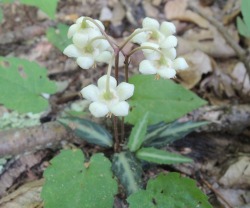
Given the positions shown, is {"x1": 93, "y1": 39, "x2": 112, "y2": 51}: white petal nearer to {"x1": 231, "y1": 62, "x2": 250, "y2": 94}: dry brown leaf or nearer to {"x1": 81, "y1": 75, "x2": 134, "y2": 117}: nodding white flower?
{"x1": 81, "y1": 75, "x2": 134, "y2": 117}: nodding white flower

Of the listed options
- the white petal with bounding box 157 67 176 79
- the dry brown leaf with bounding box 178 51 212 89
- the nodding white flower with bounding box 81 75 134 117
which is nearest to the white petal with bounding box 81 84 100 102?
the nodding white flower with bounding box 81 75 134 117

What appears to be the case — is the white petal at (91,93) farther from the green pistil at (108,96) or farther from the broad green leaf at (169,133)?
the broad green leaf at (169,133)

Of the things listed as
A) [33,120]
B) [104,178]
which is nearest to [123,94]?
Result: [104,178]

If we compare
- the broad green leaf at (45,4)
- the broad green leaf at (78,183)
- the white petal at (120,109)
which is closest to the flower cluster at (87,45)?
the white petal at (120,109)

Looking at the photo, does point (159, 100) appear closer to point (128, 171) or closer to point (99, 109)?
point (128, 171)

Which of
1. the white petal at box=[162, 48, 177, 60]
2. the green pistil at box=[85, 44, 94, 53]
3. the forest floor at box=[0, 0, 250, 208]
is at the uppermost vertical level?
the white petal at box=[162, 48, 177, 60]

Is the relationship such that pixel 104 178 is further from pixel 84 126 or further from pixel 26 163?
pixel 26 163
